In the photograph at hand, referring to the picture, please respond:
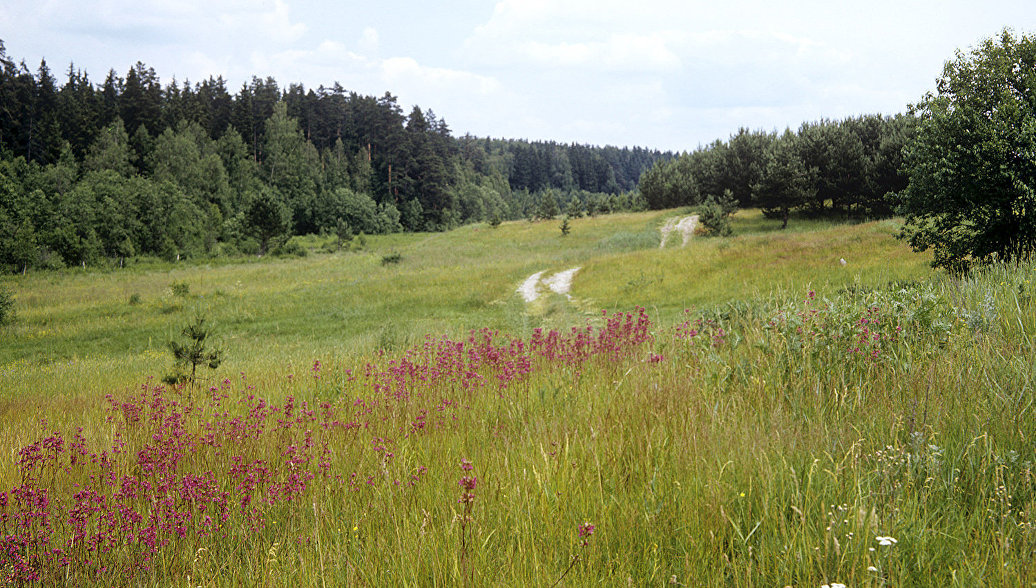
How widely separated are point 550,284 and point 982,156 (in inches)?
683

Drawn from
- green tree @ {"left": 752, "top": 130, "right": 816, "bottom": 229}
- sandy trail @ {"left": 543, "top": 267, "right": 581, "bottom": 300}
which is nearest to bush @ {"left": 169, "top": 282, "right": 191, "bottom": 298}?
sandy trail @ {"left": 543, "top": 267, "right": 581, "bottom": 300}

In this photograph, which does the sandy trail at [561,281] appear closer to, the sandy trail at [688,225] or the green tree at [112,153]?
the sandy trail at [688,225]

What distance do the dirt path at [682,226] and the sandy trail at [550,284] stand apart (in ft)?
54.8

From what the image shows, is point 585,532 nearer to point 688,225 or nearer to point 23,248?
point 688,225

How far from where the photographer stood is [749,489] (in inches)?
87.7

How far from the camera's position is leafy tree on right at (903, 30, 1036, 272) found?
11.5 meters

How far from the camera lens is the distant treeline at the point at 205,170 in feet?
162

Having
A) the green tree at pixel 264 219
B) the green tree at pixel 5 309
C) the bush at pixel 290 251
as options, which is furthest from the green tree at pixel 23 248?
the green tree at pixel 5 309

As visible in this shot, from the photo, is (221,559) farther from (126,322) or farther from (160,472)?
(126,322)

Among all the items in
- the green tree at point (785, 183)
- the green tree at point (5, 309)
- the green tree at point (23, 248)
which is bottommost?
the green tree at point (5, 309)

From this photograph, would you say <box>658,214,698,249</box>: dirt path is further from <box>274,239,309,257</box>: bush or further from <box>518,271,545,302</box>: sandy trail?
<box>274,239,309,257</box>: bush

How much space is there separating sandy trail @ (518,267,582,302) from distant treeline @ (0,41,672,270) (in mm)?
34865

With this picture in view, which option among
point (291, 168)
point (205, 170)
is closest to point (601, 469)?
point (205, 170)

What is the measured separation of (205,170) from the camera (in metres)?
66.1
